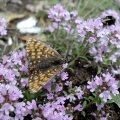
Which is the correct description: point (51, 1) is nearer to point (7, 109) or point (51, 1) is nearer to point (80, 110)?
point (80, 110)

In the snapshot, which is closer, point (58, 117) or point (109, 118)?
point (58, 117)

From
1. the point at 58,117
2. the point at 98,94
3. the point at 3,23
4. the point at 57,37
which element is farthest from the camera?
the point at 57,37

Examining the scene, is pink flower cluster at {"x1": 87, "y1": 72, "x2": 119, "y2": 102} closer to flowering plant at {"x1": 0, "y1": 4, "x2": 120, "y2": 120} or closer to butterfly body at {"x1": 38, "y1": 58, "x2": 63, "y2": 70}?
flowering plant at {"x1": 0, "y1": 4, "x2": 120, "y2": 120}

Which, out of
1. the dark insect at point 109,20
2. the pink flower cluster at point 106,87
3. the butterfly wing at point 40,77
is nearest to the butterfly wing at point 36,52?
the butterfly wing at point 40,77

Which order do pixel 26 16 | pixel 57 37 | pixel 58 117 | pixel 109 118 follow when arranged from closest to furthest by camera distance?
pixel 58 117, pixel 109 118, pixel 57 37, pixel 26 16

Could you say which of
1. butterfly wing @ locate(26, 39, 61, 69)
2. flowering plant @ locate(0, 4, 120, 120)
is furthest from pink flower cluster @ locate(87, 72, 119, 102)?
butterfly wing @ locate(26, 39, 61, 69)

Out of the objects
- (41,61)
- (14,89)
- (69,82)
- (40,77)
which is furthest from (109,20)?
(14,89)

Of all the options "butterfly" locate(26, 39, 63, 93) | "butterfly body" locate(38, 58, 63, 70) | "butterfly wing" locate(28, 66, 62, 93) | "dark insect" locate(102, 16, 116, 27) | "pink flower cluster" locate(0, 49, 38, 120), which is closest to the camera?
"pink flower cluster" locate(0, 49, 38, 120)

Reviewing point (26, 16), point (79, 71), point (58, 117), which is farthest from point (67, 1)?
point (58, 117)
